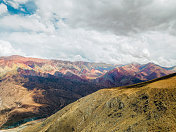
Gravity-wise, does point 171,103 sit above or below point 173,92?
below

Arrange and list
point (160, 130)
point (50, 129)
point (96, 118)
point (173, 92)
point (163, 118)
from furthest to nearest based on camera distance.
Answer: point (50, 129), point (96, 118), point (173, 92), point (163, 118), point (160, 130)

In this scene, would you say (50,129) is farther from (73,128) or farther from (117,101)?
(117,101)

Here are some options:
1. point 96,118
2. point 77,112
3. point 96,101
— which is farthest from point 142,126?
point 77,112

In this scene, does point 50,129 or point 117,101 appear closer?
point 117,101

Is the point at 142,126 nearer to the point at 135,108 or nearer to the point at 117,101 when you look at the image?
the point at 135,108

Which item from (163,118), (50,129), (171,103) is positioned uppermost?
(171,103)

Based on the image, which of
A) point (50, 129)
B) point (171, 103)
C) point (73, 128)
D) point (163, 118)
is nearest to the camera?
point (163, 118)
